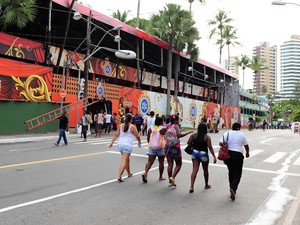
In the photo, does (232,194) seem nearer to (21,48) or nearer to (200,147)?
(200,147)

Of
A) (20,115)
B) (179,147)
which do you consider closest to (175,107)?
(20,115)

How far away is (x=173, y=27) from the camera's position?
31.7 metres

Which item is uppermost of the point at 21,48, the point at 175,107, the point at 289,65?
the point at 289,65

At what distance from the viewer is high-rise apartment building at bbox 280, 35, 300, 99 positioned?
149375 mm

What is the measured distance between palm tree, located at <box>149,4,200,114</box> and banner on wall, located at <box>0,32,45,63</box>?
12713 mm

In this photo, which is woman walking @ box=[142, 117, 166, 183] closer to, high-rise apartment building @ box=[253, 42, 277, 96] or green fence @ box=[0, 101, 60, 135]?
green fence @ box=[0, 101, 60, 135]

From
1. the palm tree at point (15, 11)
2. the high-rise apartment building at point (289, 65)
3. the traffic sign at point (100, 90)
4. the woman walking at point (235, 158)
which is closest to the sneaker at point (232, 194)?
the woman walking at point (235, 158)

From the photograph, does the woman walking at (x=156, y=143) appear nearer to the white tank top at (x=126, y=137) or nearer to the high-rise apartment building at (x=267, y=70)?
the white tank top at (x=126, y=137)

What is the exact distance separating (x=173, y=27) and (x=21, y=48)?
15298 millimetres

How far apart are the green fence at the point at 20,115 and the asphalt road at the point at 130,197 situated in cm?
951

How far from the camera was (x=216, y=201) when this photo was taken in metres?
6.53

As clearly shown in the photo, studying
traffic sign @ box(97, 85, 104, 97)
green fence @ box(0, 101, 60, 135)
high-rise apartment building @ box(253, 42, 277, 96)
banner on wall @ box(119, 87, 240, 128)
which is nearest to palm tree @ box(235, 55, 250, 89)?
banner on wall @ box(119, 87, 240, 128)

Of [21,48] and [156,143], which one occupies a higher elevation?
[21,48]

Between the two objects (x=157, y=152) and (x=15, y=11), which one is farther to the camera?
(x=15, y=11)
